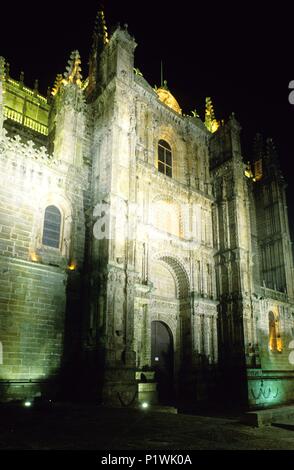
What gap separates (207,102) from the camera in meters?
34.8

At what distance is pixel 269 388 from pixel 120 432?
17.3m

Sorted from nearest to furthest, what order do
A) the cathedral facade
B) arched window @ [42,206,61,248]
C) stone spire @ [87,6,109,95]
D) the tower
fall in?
the cathedral facade
arched window @ [42,206,61,248]
the tower
stone spire @ [87,6,109,95]

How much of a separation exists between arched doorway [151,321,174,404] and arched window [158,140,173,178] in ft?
33.1

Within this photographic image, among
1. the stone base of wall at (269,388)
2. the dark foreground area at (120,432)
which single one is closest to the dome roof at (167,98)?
the stone base of wall at (269,388)

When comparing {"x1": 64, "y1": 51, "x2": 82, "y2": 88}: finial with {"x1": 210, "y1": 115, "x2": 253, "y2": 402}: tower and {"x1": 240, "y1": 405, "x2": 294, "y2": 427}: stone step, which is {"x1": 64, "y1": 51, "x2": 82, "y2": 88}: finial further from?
{"x1": 240, "y1": 405, "x2": 294, "y2": 427}: stone step

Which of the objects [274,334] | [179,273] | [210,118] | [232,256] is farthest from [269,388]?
[210,118]

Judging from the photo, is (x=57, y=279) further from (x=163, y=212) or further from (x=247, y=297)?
(x=247, y=297)

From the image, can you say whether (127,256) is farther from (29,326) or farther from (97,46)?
(97,46)

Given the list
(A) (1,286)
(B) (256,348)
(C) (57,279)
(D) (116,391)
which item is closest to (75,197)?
(C) (57,279)

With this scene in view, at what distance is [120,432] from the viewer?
8680 millimetres

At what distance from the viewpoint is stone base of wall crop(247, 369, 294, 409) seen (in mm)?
21391

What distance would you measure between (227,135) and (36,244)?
58.4 feet

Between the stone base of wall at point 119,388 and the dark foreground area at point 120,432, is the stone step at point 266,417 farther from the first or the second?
the stone base of wall at point 119,388

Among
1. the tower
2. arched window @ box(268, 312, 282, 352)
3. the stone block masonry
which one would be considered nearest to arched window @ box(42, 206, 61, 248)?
the stone block masonry
